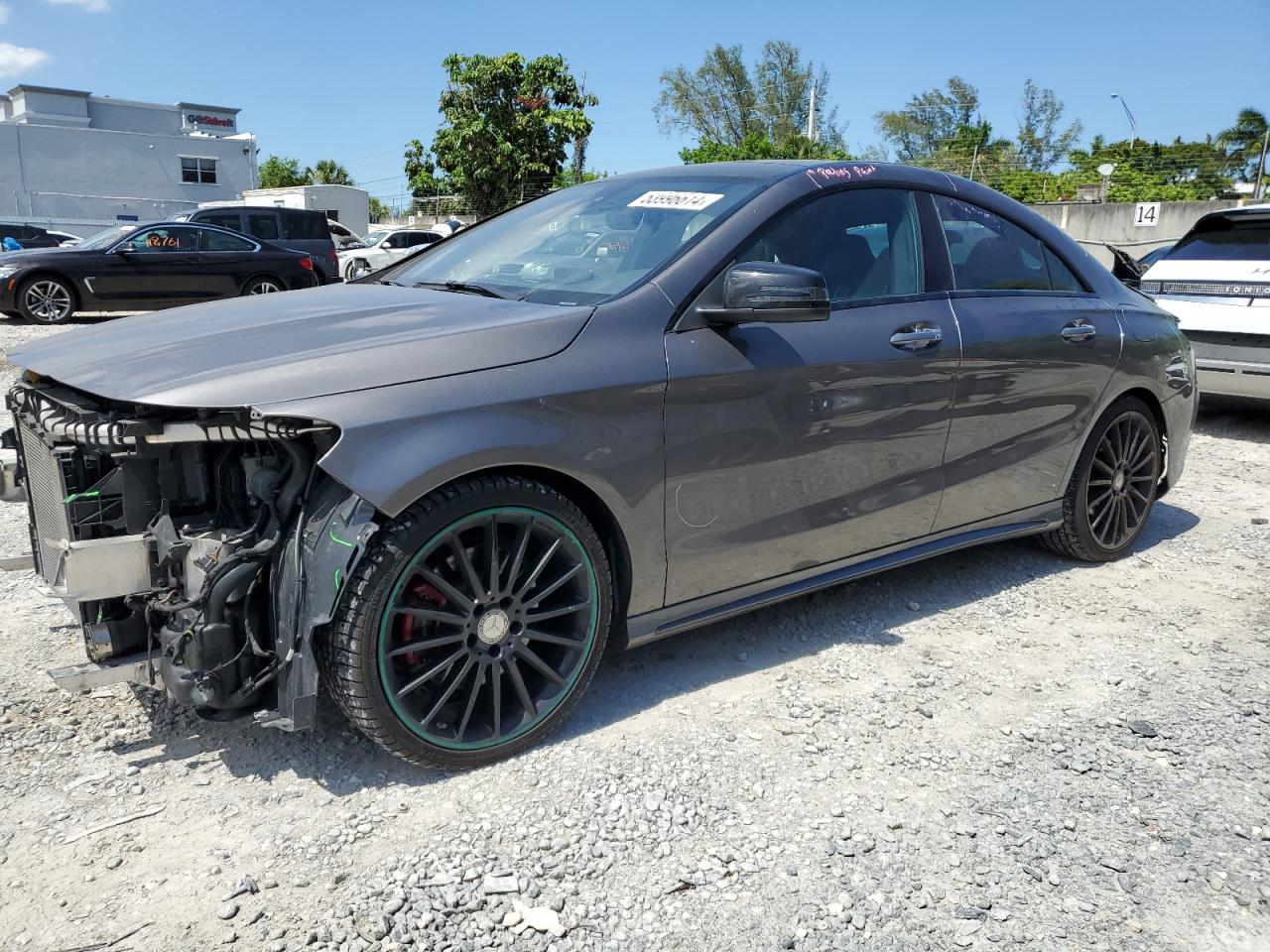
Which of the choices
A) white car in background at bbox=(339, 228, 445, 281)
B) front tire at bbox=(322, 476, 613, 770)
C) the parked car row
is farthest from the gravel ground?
the parked car row

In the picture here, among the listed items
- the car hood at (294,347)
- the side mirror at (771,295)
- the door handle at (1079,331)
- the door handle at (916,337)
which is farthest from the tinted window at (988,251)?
the car hood at (294,347)

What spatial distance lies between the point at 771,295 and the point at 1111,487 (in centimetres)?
257

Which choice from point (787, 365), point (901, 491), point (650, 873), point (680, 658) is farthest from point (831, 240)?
point (650, 873)

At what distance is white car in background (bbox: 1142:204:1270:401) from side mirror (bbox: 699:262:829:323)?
4968 millimetres

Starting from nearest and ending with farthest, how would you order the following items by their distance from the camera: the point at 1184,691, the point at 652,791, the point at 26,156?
the point at 652,791 → the point at 1184,691 → the point at 26,156

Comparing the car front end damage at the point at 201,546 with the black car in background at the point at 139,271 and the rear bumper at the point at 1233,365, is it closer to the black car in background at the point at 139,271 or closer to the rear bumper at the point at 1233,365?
the rear bumper at the point at 1233,365

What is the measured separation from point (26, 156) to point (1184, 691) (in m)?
42.5

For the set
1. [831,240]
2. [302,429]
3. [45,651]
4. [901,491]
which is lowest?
[45,651]

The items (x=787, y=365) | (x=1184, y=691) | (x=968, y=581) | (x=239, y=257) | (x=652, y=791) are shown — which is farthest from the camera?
(x=239, y=257)

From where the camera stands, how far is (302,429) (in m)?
2.43

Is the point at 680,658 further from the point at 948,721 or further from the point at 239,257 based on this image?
the point at 239,257

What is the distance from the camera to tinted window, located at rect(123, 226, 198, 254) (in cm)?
1353

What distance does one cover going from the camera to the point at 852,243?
3.60m

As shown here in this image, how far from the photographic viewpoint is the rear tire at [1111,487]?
14.9 feet
